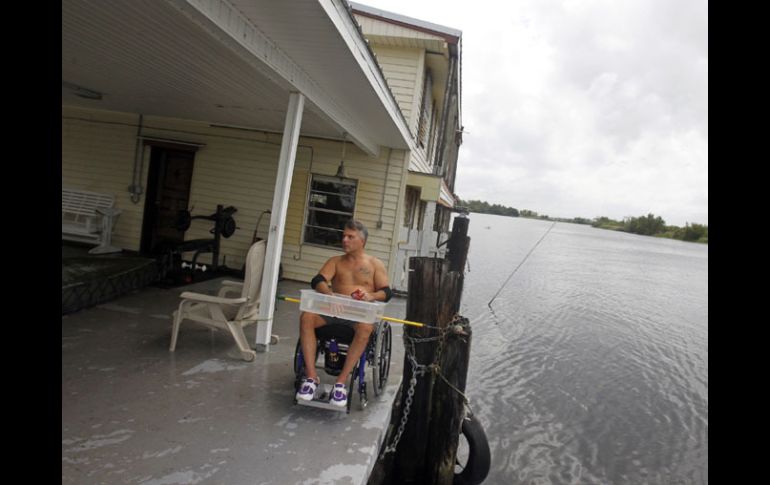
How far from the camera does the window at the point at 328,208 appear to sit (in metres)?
8.35

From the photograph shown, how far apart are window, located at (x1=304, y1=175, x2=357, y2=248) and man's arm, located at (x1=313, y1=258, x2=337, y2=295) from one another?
4804 millimetres

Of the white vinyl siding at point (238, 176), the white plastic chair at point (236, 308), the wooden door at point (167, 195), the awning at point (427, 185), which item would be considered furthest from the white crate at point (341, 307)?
the wooden door at point (167, 195)

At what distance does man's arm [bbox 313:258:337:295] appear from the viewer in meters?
3.42

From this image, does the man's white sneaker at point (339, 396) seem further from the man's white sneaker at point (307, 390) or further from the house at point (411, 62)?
the house at point (411, 62)

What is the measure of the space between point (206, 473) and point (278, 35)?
9.61 feet

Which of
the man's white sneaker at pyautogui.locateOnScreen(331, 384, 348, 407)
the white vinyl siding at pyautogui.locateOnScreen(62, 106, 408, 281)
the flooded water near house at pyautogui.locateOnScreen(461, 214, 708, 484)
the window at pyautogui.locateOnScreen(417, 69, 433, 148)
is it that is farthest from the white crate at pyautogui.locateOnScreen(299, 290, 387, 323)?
the window at pyautogui.locateOnScreen(417, 69, 433, 148)

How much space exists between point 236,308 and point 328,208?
4405 millimetres

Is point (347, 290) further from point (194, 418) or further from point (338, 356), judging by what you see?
point (194, 418)

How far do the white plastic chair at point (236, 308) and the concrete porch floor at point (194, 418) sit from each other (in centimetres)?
22

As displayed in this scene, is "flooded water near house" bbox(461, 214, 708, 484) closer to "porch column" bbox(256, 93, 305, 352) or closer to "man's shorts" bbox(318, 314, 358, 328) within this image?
"man's shorts" bbox(318, 314, 358, 328)

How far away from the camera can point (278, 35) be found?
342 centimetres

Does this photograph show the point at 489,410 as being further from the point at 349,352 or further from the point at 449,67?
the point at 449,67

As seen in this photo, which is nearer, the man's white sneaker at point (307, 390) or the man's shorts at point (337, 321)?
the man's white sneaker at point (307, 390)
